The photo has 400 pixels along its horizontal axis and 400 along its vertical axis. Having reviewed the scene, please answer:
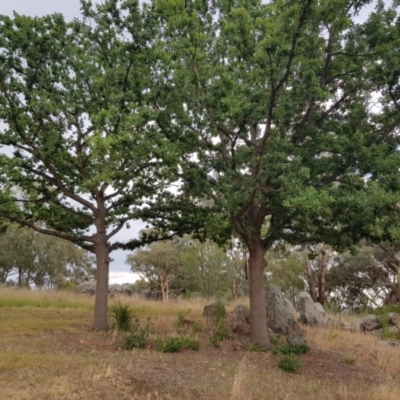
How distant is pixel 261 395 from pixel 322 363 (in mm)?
4606

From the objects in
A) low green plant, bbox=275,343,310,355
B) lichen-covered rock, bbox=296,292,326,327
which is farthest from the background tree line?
low green plant, bbox=275,343,310,355

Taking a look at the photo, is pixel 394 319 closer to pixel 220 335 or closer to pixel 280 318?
pixel 280 318

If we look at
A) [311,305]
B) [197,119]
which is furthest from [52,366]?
[311,305]

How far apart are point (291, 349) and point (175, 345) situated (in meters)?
3.42

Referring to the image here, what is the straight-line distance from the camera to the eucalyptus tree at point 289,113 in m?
9.19

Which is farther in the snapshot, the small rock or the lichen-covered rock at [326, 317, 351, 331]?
the small rock

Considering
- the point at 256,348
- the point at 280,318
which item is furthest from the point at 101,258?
the point at 280,318

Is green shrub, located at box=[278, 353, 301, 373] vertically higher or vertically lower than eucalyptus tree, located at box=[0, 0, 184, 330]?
lower

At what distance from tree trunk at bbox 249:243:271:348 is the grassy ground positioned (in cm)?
62

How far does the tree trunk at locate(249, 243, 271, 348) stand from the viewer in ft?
40.0

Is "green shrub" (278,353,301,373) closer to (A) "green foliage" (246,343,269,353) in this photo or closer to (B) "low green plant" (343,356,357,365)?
(A) "green foliage" (246,343,269,353)

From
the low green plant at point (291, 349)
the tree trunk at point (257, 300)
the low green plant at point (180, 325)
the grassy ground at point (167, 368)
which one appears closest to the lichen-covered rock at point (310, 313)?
the grassy ground at point (167, 368)

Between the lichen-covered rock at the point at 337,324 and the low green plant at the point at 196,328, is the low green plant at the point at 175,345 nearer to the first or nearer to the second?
the low green plant at the point at 196,328

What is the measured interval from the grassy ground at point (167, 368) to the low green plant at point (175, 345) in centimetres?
18
